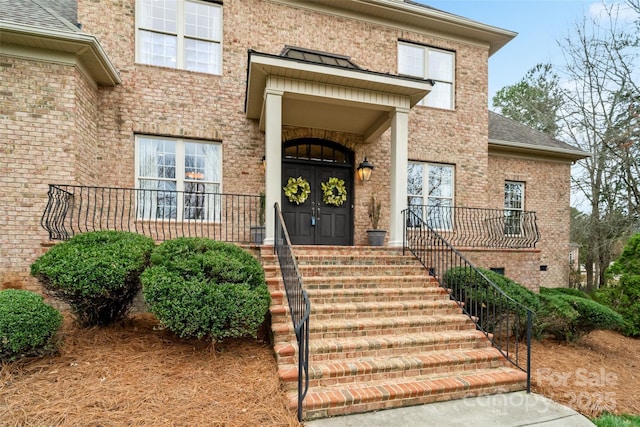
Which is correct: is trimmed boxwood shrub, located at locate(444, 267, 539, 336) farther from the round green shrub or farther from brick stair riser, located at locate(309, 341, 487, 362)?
the round green shrub

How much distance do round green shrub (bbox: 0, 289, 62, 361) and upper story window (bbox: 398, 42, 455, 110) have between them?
8820 millimetres

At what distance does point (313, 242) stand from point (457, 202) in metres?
4.21

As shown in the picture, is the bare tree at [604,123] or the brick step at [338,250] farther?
the bare tree at [604,123]

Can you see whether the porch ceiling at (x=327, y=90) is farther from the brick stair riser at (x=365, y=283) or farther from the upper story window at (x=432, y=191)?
the brick stair riser at (x=365, y=283)

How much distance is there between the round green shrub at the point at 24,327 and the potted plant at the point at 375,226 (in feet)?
19.5

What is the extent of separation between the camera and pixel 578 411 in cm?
377

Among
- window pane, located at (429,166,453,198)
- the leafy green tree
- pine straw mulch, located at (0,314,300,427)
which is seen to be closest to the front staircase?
pine straw mulch, located at (0,314,300,427)

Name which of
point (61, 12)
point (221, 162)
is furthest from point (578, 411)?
point (61, 12)

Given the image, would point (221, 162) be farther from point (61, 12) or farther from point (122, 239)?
point (61, 12)

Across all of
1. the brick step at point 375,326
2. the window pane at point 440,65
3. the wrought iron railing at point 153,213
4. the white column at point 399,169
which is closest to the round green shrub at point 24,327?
the wrought iron railing at point 153,213

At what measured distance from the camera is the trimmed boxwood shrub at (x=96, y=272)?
13.3 ft

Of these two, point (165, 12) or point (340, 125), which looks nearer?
point (165, 12)

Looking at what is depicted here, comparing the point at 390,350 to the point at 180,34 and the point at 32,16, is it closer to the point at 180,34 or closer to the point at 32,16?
the point at 180,34

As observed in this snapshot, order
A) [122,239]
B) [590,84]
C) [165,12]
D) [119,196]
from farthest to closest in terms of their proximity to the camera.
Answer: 1. [590,84]
2. [165,12]
3. [119,196]
4. [122,239]
